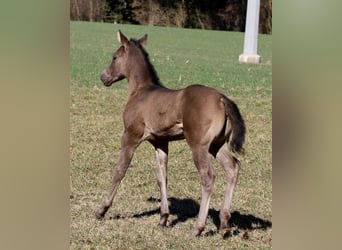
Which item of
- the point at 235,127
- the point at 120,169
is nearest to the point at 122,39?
the point at 120,169

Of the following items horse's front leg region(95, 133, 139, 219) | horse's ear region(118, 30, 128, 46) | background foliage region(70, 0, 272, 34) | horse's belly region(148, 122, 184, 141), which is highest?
background foliage region(70, 0, 272, 34)

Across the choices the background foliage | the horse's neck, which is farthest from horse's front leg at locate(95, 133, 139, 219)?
the background foliage

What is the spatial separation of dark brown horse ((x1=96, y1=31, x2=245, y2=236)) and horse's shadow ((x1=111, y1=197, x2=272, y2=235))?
0.35m

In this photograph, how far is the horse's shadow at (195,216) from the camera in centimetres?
543

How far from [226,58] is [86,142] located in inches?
245

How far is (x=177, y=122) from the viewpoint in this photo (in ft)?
16.7

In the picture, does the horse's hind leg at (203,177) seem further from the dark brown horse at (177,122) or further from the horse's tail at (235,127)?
the horse's tail at (235,127)

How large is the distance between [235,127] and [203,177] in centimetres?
49

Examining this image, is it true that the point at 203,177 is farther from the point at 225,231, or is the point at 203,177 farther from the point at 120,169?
the point at 120,169

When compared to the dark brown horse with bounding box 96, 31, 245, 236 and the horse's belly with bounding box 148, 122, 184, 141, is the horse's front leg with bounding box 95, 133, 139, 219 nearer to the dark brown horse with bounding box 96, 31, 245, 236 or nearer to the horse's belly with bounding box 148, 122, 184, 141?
the dark brown horse with bounding box 96, 31, 245, 236

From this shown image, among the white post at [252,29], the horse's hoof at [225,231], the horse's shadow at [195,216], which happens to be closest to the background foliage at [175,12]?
the white post at [252,29]

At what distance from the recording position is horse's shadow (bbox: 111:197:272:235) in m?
5.43

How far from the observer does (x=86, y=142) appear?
8.04 meters
